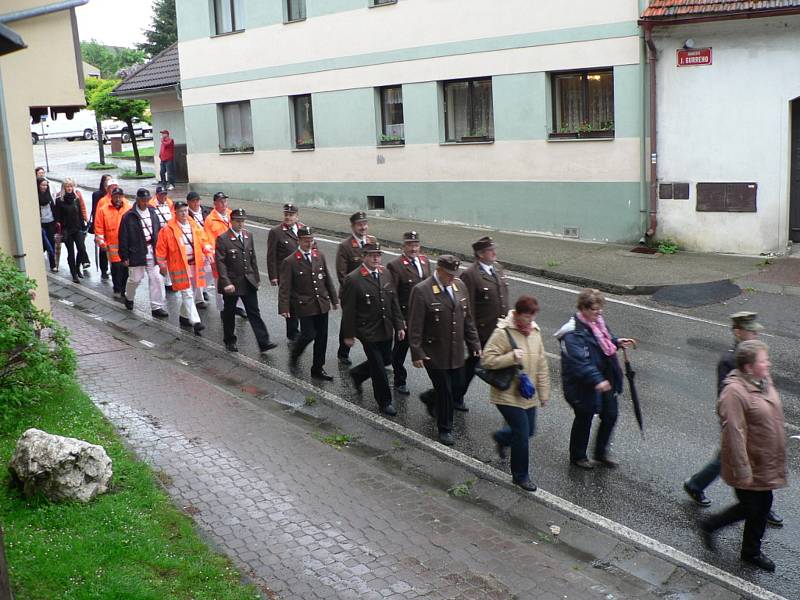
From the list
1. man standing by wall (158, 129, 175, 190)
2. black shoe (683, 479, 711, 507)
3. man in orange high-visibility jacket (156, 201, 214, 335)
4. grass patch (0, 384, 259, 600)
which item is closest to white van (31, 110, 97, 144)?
man standing by wall (158, 129, 175, 190)

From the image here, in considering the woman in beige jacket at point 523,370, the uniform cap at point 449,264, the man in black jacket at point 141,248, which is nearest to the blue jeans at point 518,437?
the woman in beige jacket at point 523,370

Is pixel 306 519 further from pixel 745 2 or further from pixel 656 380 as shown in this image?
pixel 745 2

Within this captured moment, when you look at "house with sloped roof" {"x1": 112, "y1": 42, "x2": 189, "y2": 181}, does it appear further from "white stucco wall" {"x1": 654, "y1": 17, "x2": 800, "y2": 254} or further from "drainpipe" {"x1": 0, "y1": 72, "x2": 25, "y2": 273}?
"drainpipe" {"x1": 0, "y1": 72, "x2": 25, "y2": 273}

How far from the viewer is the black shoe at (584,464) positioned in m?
8.45

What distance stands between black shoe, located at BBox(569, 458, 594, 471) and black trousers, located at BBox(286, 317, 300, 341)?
17.0 ft

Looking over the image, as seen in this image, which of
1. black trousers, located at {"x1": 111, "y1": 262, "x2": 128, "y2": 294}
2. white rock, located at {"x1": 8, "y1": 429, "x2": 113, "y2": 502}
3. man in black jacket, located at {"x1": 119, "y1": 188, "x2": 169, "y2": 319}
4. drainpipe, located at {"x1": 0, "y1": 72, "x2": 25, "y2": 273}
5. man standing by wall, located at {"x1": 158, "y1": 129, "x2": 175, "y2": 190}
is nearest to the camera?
white rock, located at {"x1": 8, "y1": 429, "x2": 113, "y2": 502}

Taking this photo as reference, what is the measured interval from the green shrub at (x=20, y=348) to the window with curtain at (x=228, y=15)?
19.3m

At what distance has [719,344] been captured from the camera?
12.4m

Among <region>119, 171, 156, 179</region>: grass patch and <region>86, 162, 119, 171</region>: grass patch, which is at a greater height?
<region>86, 162, 119, 171</region>: grass patch

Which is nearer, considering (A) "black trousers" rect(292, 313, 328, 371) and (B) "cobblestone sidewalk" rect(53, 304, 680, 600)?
(B) "cobblestone sidewalk" rect(53, 304, 680, 600)

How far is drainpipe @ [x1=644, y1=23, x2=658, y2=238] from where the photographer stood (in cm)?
1795

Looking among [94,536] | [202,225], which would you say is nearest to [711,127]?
[202,225]

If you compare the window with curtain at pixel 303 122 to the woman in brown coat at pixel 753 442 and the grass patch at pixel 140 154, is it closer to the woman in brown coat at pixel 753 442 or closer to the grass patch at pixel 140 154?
the grass patch at pixel 140 154

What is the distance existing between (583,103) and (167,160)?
1456 centimetres
